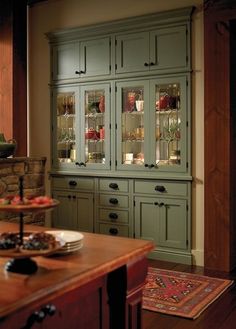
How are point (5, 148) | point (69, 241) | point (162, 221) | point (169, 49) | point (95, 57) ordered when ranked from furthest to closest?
point (95, 57) < point (162, 221) < point (169, 49) < point (5, 148) < point (69, 241)

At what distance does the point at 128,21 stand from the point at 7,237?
371 centimetres

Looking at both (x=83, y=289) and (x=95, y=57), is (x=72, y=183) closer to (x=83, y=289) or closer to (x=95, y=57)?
(x=95, y=57)

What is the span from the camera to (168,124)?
4.56 meters

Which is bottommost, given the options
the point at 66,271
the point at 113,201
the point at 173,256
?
the point at 173,256

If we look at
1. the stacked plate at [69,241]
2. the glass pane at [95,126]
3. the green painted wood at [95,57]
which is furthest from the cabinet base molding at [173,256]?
the stacked plate at [69,241]

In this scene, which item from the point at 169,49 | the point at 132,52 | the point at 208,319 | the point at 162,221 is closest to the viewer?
the point at 208,319

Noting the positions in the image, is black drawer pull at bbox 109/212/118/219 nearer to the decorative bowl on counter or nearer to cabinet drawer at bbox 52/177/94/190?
cabinet drawer at bbox 52/177/94/190

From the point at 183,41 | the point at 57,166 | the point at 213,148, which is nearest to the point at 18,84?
the point at 57,166

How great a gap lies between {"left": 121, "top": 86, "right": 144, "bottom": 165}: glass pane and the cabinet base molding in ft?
3.27

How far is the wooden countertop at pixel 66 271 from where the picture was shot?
4.11 feet

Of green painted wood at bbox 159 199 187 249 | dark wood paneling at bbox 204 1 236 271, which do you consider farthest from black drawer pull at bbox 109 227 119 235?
dark wood paneling at bbox 204 1 236 271

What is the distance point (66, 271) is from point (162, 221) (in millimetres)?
3173

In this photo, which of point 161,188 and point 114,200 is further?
point 114,200

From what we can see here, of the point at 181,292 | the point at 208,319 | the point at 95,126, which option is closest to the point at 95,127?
the point at 95,126
